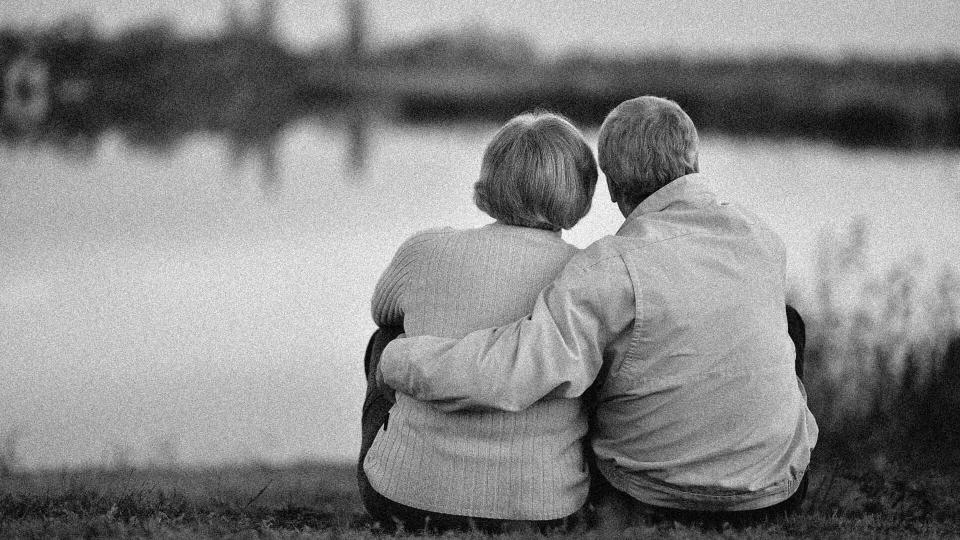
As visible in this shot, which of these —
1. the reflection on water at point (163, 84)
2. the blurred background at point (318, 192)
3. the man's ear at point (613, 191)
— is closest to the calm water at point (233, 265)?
the blurred background at point (318, 192)

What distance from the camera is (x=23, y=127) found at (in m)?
16.1

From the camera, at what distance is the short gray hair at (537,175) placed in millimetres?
2777

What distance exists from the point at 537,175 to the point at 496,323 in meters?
0.38

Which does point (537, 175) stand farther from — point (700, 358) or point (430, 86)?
point (430, 86)

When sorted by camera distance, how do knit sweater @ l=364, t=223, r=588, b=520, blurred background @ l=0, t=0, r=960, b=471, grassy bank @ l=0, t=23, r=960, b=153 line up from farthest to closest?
grassy bank @ l=0, t=23, r=960, b=153
blurred background @ l=0, t=0, r=960, b=471
knit sweater @ l=364, t=223, r=588, b=520

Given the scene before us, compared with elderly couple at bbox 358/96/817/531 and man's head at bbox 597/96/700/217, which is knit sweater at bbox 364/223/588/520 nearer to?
elderly couple at bbox 358/96/817/531

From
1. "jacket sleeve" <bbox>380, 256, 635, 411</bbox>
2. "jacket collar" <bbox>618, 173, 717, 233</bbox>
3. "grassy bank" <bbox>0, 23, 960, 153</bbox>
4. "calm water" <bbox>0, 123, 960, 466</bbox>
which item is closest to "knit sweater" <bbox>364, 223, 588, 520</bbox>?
"jacket sleeve" <bbox>380, 256, 635, 411</bbox>

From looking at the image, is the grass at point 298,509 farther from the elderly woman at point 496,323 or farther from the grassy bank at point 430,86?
the grassy bank at point 430,86

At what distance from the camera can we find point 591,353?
8.58 ft

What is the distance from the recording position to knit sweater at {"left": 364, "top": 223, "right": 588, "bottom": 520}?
8.87 feet

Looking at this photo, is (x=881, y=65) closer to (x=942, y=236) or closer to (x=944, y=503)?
(x=942, y=236)

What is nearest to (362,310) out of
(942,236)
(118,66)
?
(942,236)

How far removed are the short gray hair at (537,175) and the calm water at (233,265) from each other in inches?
101

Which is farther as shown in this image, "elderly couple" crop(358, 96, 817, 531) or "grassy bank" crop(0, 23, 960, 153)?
"grassy bank" crop(0, 23, 960, 153)
